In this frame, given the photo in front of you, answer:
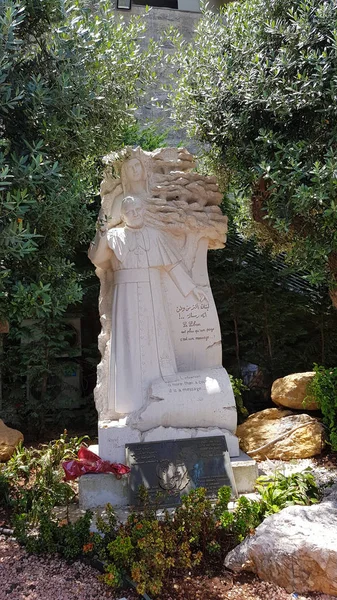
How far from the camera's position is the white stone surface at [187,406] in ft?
16.1

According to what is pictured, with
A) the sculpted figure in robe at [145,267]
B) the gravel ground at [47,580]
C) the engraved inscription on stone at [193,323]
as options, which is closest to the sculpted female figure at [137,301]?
the sculpted figure in robe at [145,267]

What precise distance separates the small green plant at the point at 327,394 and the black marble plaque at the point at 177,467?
1.92m

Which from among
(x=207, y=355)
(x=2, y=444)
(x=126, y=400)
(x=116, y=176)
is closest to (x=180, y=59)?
(x=116, y=176)

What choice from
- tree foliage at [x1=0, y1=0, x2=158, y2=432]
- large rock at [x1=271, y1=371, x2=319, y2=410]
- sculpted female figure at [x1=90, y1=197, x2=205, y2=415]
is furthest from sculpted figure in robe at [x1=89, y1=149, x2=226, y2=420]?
large rock at [x1=271, y1=371, x2=319, y2=410]

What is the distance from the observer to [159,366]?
5.22 meters

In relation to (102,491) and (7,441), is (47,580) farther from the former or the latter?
(7,441)

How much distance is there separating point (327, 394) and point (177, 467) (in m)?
2.46

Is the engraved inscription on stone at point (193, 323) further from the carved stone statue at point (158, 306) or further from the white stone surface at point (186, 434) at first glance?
the white stone surface at point (186, 434)

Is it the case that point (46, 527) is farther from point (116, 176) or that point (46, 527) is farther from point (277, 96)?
point (277, 96)

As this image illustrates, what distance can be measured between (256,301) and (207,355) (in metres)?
3.32

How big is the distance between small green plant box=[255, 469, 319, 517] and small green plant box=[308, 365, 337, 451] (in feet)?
6.25

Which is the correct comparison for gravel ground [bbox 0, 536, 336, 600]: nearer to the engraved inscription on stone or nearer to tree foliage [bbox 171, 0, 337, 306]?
the engraved inscription on stone

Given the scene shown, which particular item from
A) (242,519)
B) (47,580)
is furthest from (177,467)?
(47,580)

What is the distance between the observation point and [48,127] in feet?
13.2
